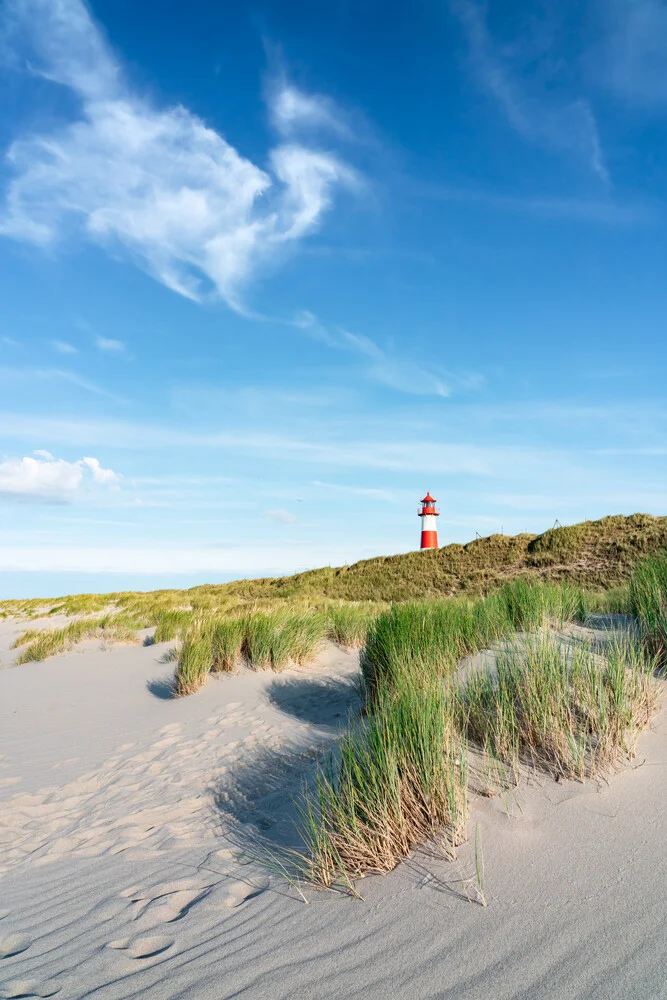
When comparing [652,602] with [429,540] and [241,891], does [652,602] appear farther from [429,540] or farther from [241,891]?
[429,540]

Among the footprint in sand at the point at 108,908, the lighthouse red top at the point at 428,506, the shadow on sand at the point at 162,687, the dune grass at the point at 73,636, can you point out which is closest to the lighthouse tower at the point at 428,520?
the lighthouse red top at the point at 428,506

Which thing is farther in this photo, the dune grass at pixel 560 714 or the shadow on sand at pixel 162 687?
the shadow on sand at pixel 162 687

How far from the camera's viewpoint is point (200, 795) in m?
5.13

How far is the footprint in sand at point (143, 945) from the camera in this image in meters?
2.78

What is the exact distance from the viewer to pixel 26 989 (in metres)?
2.64

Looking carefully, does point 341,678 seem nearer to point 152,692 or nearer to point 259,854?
point 152,692

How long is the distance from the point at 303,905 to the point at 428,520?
3599 cm

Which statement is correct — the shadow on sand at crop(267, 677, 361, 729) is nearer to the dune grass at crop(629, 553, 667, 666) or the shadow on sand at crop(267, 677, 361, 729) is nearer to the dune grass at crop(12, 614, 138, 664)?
the dune grass at crop(629, 553, 667, 666)

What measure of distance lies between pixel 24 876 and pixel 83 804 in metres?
1.30

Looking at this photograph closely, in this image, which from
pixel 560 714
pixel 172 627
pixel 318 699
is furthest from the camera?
pixel 172 627

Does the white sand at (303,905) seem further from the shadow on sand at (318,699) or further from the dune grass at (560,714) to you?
the shadow on sand at (318,699)

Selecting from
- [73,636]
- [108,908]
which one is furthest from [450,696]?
[73,636]

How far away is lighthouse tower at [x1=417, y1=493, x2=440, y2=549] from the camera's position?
124 feet

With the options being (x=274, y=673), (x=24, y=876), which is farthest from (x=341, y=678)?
(x=24, y=876)
